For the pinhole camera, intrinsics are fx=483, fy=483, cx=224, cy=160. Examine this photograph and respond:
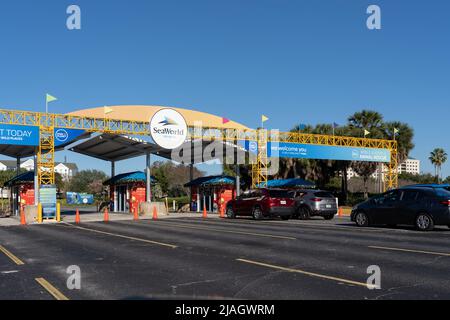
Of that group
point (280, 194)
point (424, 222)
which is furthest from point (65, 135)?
point (424, 222)

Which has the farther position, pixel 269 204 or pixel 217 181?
pixel 217 181

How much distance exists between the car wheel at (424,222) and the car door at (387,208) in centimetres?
94

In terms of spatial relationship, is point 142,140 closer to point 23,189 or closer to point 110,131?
point 110,131

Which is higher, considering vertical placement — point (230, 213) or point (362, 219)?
point (362, 219)

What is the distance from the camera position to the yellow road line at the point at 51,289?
675cm

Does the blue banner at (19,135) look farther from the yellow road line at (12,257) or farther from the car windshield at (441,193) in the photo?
the car windshield at (441,193)

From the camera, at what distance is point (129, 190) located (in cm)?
4003

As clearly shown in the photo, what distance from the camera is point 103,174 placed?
129375mm

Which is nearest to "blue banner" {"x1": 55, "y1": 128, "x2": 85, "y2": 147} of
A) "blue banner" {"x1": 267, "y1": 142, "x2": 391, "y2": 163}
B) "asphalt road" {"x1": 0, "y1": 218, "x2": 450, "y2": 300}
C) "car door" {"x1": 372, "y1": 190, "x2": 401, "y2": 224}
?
"blue banner" {"x1": 267, "y1": 142, "x2": 391, "y2": 163}

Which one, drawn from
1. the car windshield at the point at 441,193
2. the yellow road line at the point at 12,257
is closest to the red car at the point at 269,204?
the car windshield at the point at 441,193

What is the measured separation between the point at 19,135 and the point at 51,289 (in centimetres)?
2289

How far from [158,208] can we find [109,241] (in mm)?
18314

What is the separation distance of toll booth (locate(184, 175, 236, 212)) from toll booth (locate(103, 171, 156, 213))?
3.67 metres
